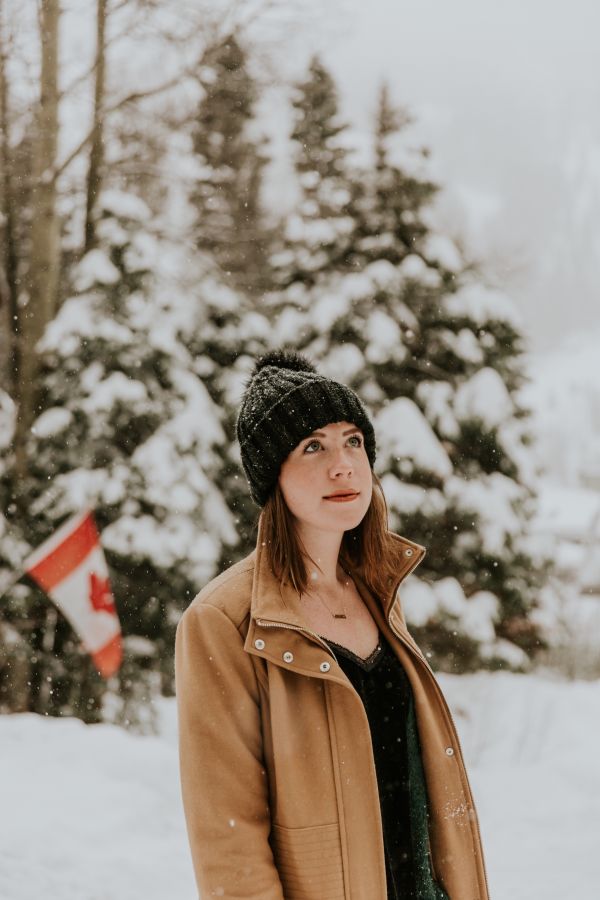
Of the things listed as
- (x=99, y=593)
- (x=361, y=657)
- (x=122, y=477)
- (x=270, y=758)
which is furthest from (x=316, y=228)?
(x=270, y=758)

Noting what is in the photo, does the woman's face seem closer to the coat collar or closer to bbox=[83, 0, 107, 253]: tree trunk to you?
the coat collar

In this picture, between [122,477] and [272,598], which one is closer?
[272,598]

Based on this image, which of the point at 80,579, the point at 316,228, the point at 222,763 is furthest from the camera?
the point at 316,228

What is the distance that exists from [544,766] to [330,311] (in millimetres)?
5497

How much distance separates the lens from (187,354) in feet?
A: 29.8

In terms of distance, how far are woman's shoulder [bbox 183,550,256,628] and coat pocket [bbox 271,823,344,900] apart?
16.8 inches

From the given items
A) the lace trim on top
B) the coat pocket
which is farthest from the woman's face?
the coat pocket

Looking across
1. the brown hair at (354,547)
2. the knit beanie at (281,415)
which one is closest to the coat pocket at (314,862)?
the brown hair at (354,547)

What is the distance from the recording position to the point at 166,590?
26.9 ft

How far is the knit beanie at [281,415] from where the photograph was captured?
1812 mm

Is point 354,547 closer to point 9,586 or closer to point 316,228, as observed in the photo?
point 9,586

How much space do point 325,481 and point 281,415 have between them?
0.60 ft

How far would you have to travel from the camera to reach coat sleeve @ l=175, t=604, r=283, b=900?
4.93 ft

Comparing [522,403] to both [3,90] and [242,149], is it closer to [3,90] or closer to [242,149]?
[3,90]
